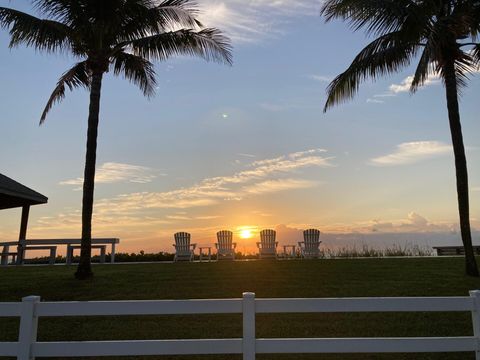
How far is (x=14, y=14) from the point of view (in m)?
12.2

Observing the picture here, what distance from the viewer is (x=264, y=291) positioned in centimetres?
977

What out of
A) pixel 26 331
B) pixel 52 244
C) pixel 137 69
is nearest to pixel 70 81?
pixel 137 69

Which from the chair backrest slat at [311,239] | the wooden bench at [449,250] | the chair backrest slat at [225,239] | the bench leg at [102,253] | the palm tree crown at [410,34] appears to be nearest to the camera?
the palm tree crown at [410,34]

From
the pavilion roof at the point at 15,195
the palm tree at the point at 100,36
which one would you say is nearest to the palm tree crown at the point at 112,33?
the palm tree at the point at 100,36

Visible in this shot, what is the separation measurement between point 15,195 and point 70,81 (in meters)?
5.79

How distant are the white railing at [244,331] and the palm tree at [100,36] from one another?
7.03 m

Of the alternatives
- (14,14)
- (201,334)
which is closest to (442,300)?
(201,334)

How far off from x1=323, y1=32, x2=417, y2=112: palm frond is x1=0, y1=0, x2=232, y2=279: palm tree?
359 centimetres

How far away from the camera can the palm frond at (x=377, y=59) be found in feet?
40.6

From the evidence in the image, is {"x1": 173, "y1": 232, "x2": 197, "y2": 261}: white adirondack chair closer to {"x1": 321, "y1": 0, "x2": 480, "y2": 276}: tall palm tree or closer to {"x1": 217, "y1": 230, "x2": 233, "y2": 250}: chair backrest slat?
{"x1": 217, "y1": 230, "x2": 233, "y2": 250}: chair backrest slat

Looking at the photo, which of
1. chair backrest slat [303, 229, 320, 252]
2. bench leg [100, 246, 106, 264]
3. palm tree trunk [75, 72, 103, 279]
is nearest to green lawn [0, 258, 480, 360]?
palm tree trunk [75, 72, 103, 279]

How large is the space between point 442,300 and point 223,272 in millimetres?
7924

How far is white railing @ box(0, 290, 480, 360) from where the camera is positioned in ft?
15.9

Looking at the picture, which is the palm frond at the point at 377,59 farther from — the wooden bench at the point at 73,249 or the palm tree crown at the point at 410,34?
the wooden bench at the point at 73,249
